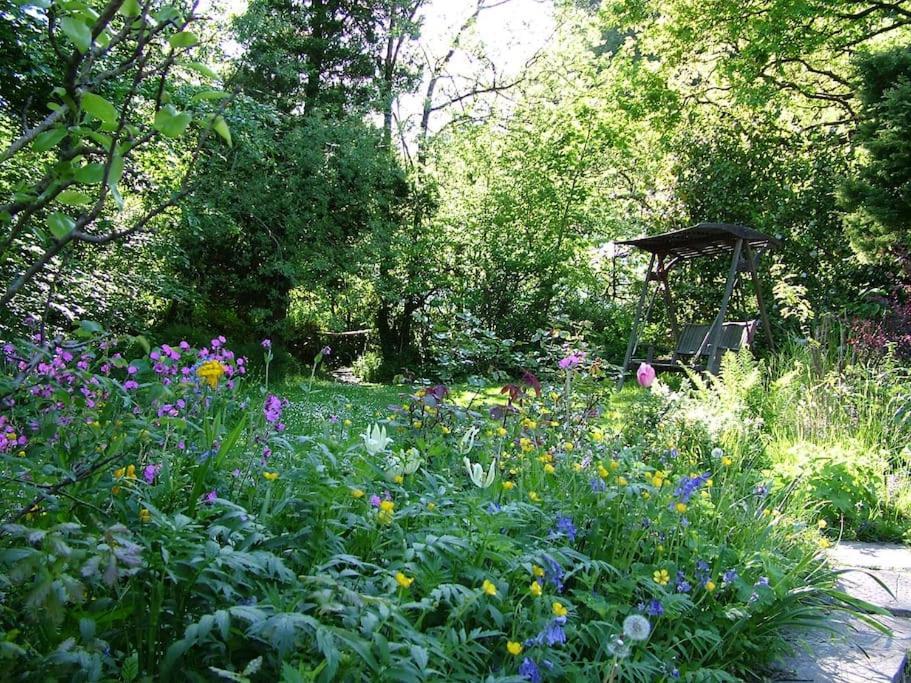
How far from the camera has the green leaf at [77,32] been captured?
2.68 feet

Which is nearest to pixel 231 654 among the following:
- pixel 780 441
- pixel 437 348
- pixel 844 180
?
pixel 780 441

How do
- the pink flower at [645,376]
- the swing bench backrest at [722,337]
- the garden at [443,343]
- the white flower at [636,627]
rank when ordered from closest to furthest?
the garden at [443,343]
the white flower at [636,627]
the pink flower at [645,376]
the swing bench backrest at [722,337]

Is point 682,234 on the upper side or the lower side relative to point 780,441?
upper

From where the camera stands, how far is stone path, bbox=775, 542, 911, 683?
6.55ft

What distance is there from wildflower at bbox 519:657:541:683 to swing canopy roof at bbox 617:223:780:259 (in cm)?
649

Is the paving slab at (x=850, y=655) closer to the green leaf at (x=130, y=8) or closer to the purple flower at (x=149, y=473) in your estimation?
the purple flower at (x=149, y=473)

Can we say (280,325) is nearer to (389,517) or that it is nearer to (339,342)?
(339,342)

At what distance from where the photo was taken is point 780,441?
4.18 metres

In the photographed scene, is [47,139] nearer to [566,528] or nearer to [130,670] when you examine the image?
[130,670]

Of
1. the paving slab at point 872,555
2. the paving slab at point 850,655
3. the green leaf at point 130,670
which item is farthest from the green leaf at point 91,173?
the paving slab at point 872,555

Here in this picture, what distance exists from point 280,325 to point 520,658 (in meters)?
10.1

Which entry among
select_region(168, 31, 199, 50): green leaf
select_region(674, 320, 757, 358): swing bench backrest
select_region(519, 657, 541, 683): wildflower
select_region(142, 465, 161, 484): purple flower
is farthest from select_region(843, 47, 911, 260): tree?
Result: select_region(168, 31, 199, 50): green leaf

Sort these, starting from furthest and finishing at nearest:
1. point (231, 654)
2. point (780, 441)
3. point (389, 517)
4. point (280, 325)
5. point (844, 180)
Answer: point (280, 325)
point (844, 180)
point (780, 441)
point (389, 517)
point (231, 654)

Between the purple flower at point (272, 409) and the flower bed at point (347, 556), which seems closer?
the flower bed at point (347, 556)
